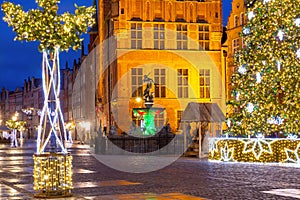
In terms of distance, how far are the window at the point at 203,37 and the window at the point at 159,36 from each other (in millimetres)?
3683

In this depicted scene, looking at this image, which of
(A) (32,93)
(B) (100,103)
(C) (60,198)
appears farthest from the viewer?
(A) (32,93)

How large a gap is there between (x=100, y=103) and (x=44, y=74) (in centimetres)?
4537

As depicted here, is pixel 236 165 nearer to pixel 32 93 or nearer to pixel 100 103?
pixel 100 103

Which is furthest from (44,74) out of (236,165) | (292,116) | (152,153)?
(152,153)

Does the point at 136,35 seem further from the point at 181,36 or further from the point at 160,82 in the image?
the point at 160,82

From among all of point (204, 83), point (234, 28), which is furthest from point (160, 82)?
point (234, 28)

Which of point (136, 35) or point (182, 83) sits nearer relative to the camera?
point (136, 35)

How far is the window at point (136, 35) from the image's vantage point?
49219mm

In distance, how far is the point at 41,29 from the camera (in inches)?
536

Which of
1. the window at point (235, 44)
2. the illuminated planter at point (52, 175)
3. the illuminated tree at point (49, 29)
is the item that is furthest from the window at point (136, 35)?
the illuminated planter at point (52, 175)

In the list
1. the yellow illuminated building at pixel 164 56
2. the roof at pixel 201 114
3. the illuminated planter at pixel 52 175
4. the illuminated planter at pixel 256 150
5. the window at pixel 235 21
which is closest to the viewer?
Result: the illuminated planter at pixel 52 175

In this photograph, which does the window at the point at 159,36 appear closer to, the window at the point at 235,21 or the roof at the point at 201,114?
the window at the point at 235,21

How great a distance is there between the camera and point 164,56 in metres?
Answer: 50.3

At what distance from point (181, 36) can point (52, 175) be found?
126ft
